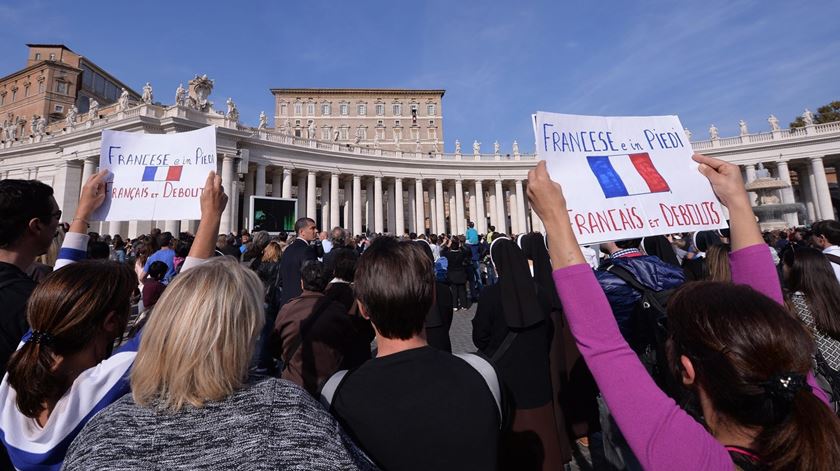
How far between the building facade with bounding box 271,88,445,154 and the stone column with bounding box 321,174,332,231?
69.0 feet

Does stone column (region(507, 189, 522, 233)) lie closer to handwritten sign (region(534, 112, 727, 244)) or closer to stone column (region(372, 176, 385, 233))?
stone column (region(372, 176, 385, 233))

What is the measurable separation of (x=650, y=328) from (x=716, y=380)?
2.05 m

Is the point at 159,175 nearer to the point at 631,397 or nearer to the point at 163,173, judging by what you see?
the point at 163,173

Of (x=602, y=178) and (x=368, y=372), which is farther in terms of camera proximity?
(x=602, y=178)

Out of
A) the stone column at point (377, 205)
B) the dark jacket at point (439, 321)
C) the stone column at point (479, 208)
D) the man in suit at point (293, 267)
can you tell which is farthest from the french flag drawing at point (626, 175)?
the stone column at point (479, 208)

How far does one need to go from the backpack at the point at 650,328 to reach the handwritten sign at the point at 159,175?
3710 millimetres

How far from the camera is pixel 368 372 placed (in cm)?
158

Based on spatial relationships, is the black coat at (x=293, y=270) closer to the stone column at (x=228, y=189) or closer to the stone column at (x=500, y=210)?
the stone column at (x=228, y=189)

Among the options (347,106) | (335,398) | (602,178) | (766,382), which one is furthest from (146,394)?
(347,106)

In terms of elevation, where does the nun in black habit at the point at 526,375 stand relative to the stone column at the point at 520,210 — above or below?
below

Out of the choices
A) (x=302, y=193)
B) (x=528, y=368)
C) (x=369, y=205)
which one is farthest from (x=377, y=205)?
(x=528, y=368)

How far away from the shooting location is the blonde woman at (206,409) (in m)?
1.01

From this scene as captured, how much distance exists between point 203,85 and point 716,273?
115 ft

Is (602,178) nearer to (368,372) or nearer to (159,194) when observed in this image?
(368,372)
